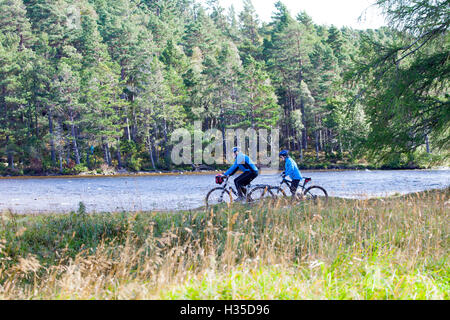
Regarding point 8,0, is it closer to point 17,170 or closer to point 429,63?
point 17,170

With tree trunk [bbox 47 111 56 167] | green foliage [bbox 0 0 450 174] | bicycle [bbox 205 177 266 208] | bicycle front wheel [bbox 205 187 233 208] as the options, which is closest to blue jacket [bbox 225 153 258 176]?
bicycle [bbox 205 177 266 208]

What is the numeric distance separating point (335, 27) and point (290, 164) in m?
64.7

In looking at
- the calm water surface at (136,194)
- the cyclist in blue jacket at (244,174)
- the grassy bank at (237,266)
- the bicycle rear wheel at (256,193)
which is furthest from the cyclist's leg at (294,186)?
the grassy bank at (237,266)

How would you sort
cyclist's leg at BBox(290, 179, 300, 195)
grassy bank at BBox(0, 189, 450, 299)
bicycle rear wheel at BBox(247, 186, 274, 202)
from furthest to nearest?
cyclist's leg at BBox(290, 179, 300, 195) < bicycle rear wheel at BBox(247, 186, 274, 202) < grassy bank at BBox(0, 189, 450, 299)

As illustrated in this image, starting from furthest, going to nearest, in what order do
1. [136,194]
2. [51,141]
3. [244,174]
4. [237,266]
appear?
[51,141] < [136,194] < [244,174] < [237,266]

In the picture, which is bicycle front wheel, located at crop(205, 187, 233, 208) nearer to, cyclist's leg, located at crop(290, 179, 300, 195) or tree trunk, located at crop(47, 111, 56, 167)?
cyclist's leg, located at crop(290, 179, 300, 195)

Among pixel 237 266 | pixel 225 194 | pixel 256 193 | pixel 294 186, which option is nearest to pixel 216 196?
pixel 225 194

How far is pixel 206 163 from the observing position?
51625mm

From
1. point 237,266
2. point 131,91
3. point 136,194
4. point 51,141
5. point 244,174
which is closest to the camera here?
point 237,266

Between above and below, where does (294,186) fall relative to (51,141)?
below

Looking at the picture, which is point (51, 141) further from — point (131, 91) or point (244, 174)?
point (244, 174)

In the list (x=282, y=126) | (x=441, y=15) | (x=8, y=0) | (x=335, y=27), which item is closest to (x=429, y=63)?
(x=441, y=15)

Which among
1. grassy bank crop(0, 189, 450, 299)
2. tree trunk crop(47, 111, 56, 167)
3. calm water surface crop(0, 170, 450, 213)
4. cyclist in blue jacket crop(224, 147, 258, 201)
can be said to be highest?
tree trunk crop(47, 111, 56, 167)

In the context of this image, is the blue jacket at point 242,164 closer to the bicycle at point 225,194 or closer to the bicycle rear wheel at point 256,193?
the bicycle at point 225,194
